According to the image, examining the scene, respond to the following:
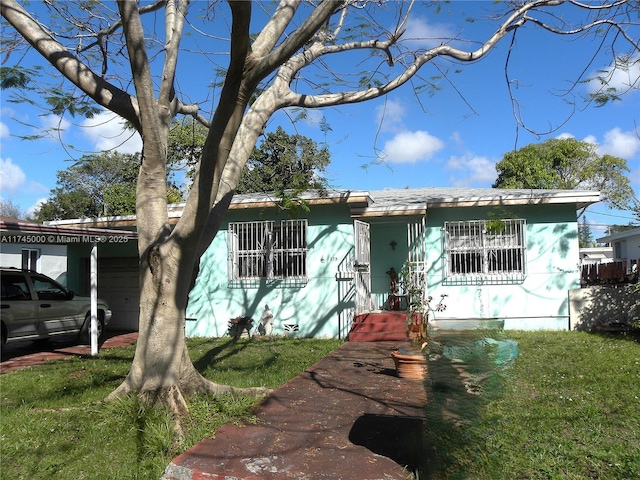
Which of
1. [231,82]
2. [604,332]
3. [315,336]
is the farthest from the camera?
[315,336]

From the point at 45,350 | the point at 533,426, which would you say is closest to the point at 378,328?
the point at 533,426

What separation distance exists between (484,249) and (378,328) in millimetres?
3268

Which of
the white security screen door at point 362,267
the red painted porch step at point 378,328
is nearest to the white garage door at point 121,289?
the white security screen door at point 362,267

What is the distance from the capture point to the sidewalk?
4188 millimetres

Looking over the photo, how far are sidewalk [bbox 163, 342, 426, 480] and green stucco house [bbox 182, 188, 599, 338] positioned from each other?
197 inches

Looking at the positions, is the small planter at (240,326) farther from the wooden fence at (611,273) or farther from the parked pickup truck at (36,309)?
the wooden fence at (611,273)

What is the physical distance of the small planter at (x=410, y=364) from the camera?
7.22 meters

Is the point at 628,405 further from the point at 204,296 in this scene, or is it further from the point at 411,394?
the point at 204,296

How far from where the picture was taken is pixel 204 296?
13.2 metres

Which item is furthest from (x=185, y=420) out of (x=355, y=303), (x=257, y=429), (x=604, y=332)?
(x=604, y=332)

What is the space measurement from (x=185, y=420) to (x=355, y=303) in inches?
268

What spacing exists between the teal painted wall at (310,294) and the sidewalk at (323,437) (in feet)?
15.8

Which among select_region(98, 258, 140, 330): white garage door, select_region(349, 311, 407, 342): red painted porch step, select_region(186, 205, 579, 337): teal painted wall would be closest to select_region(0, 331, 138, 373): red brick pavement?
select_region(98, 258, 140, 330): white garage door

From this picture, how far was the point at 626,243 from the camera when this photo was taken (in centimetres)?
2683
